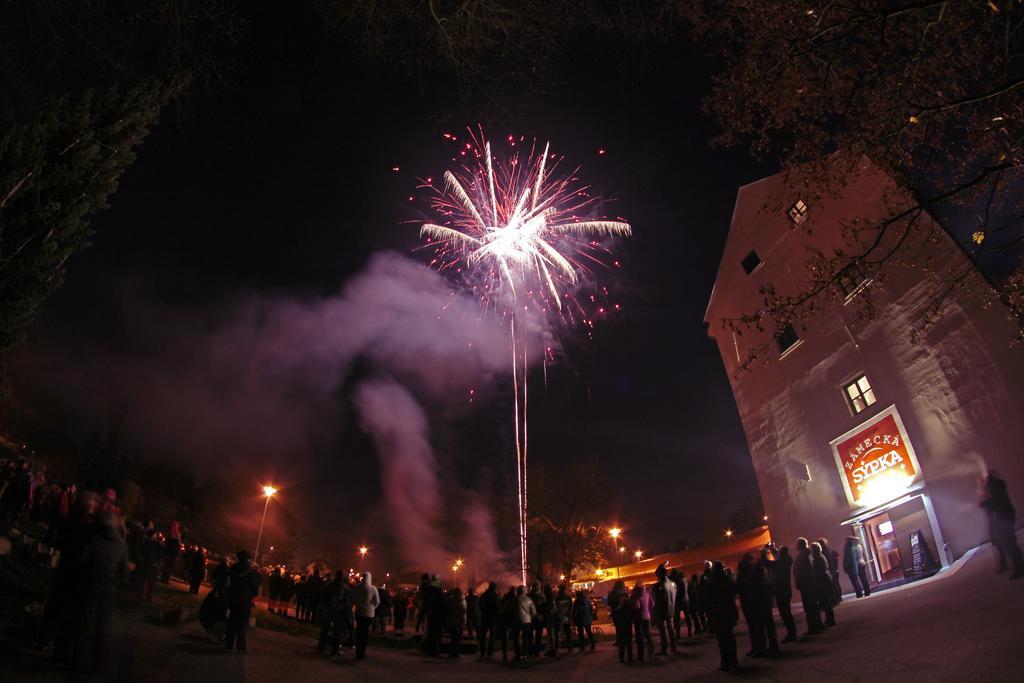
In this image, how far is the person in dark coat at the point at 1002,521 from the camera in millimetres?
8414

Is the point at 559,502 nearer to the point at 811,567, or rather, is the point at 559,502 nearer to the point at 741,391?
the point at 741,391

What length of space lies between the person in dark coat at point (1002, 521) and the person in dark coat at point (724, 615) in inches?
202

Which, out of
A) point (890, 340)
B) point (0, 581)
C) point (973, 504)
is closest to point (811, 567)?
point (973, 504)

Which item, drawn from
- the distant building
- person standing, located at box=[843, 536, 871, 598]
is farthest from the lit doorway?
person standing, located at box=[843, 536, 871, 598]

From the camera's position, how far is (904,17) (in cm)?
729

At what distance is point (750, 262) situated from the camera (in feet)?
78.2

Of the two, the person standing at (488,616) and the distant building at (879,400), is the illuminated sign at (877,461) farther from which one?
the person standing at (488,616)

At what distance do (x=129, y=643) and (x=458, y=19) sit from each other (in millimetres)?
11236

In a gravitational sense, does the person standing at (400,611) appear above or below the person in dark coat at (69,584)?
below

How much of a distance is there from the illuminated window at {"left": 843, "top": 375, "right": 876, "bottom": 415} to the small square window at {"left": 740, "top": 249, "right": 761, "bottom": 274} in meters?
7.42

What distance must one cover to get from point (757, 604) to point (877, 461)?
39.7 feet

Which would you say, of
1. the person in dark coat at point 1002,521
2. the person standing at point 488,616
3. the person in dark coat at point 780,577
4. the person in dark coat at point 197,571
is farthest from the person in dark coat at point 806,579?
the person in dark coat at point 197,571

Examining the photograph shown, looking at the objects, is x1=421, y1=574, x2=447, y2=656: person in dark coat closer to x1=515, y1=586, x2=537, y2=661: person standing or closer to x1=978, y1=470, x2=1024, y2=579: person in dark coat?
x1=515, y1=586, x2=537, y2=661: person standing

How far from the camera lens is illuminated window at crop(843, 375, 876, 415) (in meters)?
17.1
